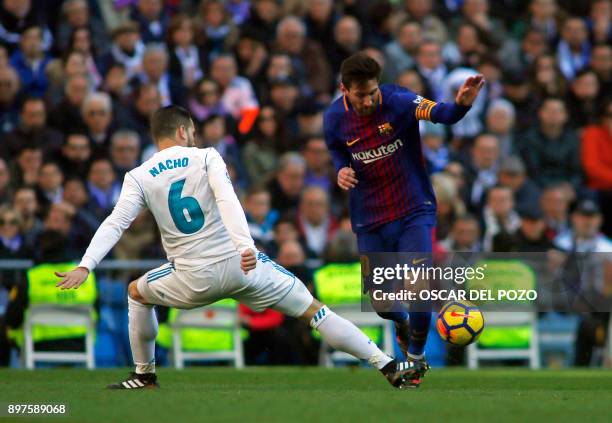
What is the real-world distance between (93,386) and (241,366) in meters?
4.15

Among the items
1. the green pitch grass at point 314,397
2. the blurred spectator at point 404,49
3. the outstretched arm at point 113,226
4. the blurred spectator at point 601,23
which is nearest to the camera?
the green pitch grass at point 314,397

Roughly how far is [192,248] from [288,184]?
678cm

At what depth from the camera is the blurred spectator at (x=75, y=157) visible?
15.8m

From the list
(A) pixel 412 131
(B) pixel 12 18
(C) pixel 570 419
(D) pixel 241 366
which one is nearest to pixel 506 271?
(D) pixel 241 366

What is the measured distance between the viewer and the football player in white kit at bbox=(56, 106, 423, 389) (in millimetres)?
9305

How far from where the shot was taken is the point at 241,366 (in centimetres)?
1441

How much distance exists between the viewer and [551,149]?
677 inches

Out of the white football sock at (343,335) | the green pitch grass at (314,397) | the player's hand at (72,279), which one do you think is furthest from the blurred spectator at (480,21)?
the player's hand at (72,279)

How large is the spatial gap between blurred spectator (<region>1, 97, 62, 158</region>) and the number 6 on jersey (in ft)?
22.4

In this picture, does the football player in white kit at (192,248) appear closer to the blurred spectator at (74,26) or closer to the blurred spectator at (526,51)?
the blurred spectator at (74,26)

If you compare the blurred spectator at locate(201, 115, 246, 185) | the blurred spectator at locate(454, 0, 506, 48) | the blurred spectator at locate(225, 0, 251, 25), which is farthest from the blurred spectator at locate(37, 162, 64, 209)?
the blurred spectator at locate(454, 0, 506, 48)

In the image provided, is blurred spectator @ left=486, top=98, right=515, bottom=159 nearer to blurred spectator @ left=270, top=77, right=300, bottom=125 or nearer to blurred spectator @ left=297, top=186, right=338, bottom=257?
blurred spectator @ left=270, top=77, right=300, bottom=125

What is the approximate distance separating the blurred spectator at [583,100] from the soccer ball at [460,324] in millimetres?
8532

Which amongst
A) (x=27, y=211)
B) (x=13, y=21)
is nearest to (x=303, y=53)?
(x=13, y=21)
